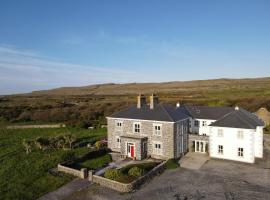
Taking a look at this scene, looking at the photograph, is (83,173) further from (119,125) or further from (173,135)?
(173,135)

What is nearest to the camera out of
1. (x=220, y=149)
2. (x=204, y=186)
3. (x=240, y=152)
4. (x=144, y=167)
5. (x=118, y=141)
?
(x=204, y=186)

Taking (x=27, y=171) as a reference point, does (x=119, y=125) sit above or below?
above

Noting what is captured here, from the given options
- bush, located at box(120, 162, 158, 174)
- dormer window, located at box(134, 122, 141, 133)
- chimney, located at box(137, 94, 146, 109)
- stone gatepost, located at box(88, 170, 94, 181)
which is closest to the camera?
stone gatepost, located at box(88, 170, 94, 181)

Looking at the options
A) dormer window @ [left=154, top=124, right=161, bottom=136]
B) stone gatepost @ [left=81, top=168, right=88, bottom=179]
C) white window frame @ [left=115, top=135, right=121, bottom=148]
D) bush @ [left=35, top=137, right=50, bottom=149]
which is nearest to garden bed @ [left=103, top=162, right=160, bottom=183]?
stone gatepost @ [left=81, top=168, right=88, bottom=179]


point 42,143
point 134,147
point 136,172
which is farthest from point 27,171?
point 134,147

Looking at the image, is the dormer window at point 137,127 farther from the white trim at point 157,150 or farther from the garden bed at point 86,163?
the garden bed at point 86,163

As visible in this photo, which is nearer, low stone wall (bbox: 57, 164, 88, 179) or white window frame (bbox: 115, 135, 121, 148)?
low stone wall (bbox: 57, 164, 88, 179)

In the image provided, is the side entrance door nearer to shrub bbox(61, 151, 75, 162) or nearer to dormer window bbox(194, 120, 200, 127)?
shrub bbox(61, 151, 75, 162)

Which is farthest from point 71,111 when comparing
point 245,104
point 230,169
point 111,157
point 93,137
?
point 230,169

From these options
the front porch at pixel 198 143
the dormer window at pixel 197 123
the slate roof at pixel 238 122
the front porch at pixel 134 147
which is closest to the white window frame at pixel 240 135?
the slate roof at pixel 238 122
